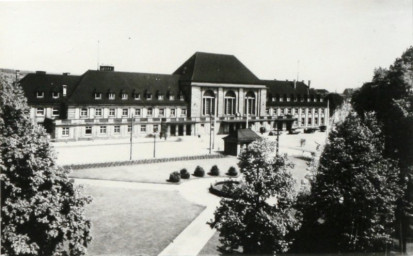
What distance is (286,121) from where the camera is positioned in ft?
317

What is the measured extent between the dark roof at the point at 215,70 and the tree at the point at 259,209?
→ 6257cm

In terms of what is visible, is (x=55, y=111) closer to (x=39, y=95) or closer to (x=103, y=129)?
(x=39, y=95)

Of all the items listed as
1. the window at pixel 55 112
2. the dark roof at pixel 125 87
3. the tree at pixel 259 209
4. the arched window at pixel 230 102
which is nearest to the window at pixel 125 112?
the dark roof at pixel 125 87

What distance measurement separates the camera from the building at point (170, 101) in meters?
68.1

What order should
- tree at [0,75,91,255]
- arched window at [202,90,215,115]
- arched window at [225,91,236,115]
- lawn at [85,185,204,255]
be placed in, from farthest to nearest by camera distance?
arched window at [225,91,236,115], arched window at [202,90,215,115], lawn at [85,185,204,255], tree at [0,75,91,255]

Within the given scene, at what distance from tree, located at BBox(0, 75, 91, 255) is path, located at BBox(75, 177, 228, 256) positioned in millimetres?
6717

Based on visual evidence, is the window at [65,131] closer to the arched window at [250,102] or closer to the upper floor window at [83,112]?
the upper floor window at [83,112]

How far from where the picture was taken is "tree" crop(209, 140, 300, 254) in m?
19.2

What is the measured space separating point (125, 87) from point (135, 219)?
164ft

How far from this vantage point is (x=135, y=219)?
28469 millimetres

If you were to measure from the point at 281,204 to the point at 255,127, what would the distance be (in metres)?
70.5

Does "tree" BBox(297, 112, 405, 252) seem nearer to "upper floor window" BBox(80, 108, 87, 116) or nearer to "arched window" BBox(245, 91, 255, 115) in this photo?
"upper floor window" BBox(80, 108, 87, 116)

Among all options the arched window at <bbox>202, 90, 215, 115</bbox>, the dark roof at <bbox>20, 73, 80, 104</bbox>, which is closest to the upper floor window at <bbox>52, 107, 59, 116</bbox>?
the dark roof at <bbox>20, 73, 80, 104</bbox>

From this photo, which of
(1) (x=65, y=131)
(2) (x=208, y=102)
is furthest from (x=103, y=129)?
(2) (x=208, y=102)
